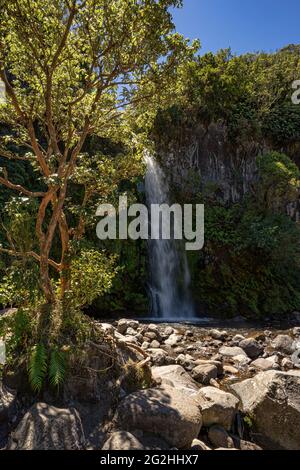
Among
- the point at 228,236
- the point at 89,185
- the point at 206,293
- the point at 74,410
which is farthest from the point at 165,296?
the point at 74,410

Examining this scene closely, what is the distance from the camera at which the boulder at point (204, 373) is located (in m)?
5.80

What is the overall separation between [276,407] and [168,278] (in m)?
9.31

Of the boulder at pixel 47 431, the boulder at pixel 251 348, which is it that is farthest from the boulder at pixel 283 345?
the boulder at pixel 47 431

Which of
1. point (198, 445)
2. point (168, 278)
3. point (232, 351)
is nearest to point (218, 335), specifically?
point (232, 351)

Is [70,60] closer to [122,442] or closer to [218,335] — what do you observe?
[122,442]

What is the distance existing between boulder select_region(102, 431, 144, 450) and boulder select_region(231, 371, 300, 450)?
5.85 feet

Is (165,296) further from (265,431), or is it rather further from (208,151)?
(265,431)

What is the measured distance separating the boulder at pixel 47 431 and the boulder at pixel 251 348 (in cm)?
533

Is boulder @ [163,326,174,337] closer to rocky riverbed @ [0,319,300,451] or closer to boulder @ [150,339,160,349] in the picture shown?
boulder @ [150,339,160,349]

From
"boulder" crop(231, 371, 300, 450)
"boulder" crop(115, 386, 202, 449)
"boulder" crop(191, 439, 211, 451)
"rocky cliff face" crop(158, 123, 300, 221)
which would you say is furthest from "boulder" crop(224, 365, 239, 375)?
"rocky cliff face" crop(158, 123, 300, 221)

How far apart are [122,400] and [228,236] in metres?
11.4

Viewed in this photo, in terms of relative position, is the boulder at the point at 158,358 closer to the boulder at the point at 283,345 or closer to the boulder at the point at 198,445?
the boulder at the point at 198,445

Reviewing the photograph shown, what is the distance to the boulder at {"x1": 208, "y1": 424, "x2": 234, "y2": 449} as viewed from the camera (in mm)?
3893

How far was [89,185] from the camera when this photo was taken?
17.1 feet
